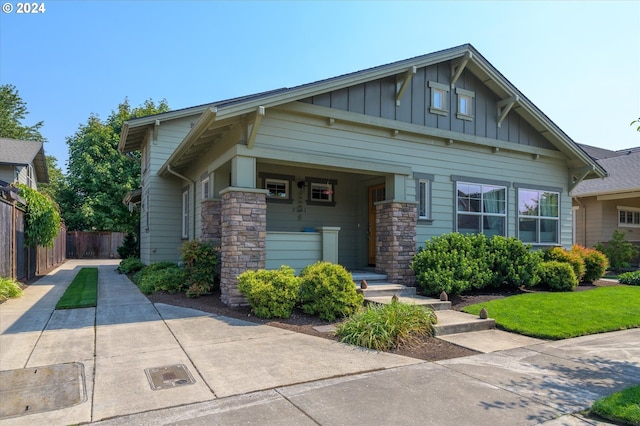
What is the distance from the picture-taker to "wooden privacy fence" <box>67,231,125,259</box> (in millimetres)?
29078

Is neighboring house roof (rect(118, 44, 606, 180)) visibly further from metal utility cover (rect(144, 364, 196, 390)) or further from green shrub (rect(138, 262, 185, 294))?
metal utility cover (rect(144, 364, 196, 390))

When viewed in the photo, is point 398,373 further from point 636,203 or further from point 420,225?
point 636,203

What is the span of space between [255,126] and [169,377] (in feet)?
15.6

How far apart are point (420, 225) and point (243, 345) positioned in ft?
19.8

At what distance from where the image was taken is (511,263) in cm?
942

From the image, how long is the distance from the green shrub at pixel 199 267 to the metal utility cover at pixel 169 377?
433 centimetres

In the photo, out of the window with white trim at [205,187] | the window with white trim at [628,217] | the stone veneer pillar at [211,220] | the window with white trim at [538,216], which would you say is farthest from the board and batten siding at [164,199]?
the window with white trim at [628,217]

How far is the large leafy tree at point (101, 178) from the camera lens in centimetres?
2645

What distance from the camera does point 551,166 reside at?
12320 millimetres

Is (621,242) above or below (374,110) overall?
below

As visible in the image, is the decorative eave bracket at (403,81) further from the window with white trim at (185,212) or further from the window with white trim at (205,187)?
the window with white trim at (185,212)

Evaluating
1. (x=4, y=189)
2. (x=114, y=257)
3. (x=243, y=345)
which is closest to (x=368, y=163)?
(x=243, y=345)

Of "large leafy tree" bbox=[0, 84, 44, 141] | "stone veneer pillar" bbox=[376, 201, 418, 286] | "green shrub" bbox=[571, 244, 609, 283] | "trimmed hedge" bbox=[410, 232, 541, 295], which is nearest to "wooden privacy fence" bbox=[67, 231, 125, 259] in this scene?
"large leafy tree" bbox=[0, 84, 44, 141]

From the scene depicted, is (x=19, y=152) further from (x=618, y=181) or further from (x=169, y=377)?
(x=618, y=181)
